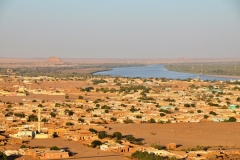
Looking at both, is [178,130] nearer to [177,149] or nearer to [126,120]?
[126,120]

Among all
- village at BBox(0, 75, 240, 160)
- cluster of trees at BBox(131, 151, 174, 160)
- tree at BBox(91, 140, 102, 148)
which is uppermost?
cluster of trees at BBox(131, 151, 174, 160)

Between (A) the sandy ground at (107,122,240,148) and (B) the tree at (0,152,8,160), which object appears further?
(A) the sandy ground at (107,122,240,148)

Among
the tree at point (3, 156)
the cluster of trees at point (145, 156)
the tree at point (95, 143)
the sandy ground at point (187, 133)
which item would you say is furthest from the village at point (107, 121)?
the tree at point (3, 156)

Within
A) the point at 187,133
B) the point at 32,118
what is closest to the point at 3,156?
the point at 187,133

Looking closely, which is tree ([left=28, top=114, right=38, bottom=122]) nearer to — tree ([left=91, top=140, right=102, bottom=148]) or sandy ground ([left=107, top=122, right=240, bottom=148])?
sandy ground ([left=107, top=122, right=240, bottom=148])

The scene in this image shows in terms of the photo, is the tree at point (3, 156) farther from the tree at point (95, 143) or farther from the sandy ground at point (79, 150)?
the tree at point (95, 143)

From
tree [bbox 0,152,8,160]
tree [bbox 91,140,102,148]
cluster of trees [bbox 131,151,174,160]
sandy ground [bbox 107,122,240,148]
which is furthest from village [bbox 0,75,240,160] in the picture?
tree [bbox 0,152,8,160]

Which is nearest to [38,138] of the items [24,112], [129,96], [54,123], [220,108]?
[54,123]

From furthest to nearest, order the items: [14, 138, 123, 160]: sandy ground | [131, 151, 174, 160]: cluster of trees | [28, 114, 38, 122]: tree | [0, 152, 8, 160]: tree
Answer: [28, 114, 38, 122]: tree < [14, 138, 123, 160]: sandy ground < [131, 151, 174, 160]: cluster of trees < [0, 152, 8, 160]: tree
